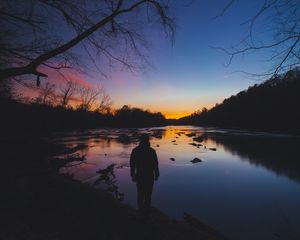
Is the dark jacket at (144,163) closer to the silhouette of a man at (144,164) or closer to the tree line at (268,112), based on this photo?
the silhouette of a man at (144,164)

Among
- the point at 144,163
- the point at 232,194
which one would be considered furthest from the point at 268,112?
the point at 144,163

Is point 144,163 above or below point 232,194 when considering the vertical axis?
above

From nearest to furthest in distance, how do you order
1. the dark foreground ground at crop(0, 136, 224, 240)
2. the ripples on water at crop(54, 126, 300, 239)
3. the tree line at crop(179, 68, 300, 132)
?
the dark foreground ground at crop(0, 136, 224, 240)
the ripples on water at crop(54, 126, 300, 239)
the tree line at crop(179, 68, 300, 132)

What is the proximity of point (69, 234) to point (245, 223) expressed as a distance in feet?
23.9

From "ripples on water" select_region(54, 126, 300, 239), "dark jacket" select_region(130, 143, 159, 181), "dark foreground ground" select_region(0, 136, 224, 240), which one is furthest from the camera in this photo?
"ripples on water" select_region(54, 126, 300, 239)

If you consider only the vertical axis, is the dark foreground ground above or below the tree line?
below

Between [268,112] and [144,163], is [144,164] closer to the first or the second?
[144,163]

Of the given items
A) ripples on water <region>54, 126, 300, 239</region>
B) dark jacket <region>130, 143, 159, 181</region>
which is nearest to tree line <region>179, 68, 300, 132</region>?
ripples on water <region>54, 126, 300, 239</region>

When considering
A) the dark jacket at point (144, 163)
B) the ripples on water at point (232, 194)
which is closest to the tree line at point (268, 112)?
the ripples on water at point (232, 194)

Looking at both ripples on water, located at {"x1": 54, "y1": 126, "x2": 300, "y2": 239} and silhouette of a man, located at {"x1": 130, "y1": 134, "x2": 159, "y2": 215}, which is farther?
ripples on water, located at {"x1": 54, "y1": 126, "x2": 300, "y2": 239}

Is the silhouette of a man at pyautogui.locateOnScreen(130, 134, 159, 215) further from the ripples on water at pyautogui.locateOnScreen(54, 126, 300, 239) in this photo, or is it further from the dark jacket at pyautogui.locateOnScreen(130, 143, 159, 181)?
the ripples on water at pyautogui.locateOnScreen(54, 126, 300, 239)

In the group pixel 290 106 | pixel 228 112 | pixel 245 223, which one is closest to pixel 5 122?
pixel 245 223

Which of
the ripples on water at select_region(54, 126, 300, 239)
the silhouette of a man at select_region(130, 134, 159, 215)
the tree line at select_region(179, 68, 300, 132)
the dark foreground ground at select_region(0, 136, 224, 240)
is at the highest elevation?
the tree line at select_region(179, 68, 300, 132)

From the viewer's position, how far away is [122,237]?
477 cm
